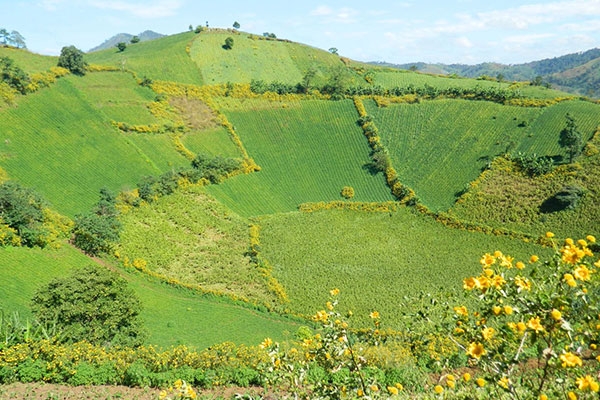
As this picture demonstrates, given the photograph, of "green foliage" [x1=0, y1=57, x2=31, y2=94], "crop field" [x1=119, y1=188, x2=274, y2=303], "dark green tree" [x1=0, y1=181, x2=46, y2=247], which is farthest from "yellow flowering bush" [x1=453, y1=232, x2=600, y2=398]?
"green foliage" [x1=0, y1=57, x2=31, y2=94]

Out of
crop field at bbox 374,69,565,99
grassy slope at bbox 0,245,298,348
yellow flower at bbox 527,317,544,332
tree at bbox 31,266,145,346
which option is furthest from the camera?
crop field at bbox 374,69,565,99

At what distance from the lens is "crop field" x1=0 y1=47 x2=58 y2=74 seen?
5349 centimetres

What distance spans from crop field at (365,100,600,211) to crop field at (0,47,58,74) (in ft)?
146

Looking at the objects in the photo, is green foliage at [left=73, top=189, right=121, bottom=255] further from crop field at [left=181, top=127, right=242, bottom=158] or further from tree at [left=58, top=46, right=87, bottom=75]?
tree at [left=58, top=46, right=87, bottom=75]

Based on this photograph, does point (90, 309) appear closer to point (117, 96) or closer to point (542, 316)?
point (542, 316)

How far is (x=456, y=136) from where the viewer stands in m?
54.0

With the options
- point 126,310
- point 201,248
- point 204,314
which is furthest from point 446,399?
point 201,248

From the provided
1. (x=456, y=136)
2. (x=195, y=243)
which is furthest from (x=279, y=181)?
(x=456, y=136)

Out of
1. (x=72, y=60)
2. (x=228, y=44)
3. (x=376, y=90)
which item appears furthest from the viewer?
(x=228, y=44)

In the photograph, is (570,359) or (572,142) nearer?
(570,359)

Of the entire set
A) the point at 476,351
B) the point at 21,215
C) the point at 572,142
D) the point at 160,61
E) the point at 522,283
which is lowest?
the point at 21,215

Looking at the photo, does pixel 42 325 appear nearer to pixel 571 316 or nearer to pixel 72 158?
pixel 571 316

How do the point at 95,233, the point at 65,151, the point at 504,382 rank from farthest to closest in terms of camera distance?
the point at 65,151 < the point at 95,233 < the point at 504,382

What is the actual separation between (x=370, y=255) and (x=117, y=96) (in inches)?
1579
